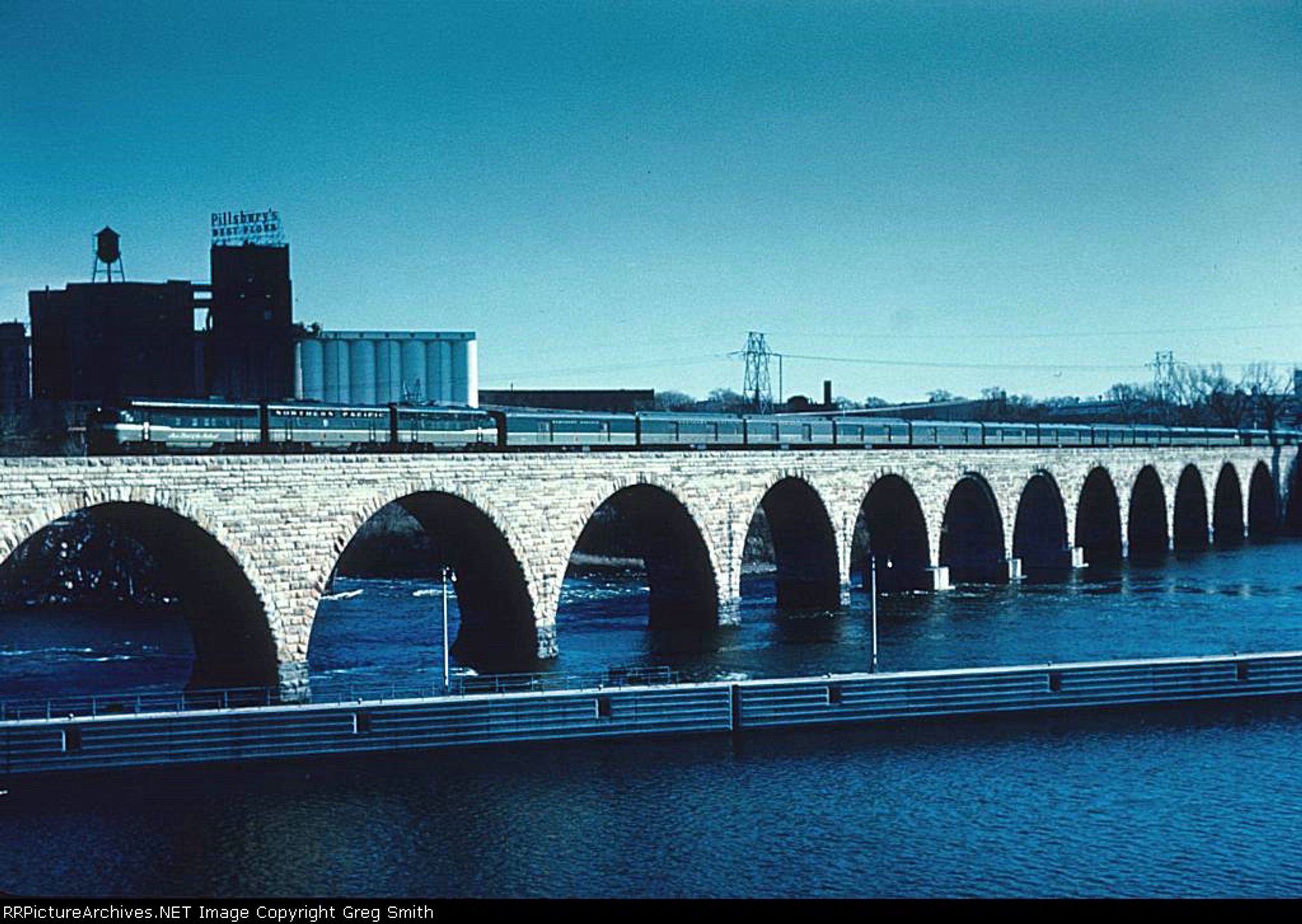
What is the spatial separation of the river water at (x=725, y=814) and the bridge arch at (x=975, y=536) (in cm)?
2587

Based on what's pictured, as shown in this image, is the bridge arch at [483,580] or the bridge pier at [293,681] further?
the bridge arch at [483,580]

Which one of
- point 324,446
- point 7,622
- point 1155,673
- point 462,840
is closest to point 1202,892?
point 462,840

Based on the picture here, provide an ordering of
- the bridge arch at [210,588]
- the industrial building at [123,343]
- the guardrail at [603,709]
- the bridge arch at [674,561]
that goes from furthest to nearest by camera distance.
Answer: the industrial building at [123,343], the bridge arch at [674,561], the bridge arch at [210,588], the guardrail at [603,709]

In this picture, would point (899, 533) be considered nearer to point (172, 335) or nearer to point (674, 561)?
point (674, 561)

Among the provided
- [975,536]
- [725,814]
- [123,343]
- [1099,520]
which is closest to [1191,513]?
[1099,520]

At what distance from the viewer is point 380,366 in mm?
87000

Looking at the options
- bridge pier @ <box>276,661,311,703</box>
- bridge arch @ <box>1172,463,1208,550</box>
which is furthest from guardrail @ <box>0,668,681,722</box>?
bridge arch @ <box>1172,463,1208,550</box>

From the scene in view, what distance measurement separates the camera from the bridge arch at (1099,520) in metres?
82.7

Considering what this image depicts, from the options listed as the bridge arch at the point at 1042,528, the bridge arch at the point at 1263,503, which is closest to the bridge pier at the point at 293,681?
the bridge arch at the point at 1042,528

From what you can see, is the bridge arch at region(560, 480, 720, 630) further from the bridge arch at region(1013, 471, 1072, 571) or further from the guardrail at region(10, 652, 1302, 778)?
the bridge arch at region(1013, 471, 1072, 571)

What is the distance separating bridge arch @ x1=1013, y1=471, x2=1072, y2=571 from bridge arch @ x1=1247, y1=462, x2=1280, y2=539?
36353 mm

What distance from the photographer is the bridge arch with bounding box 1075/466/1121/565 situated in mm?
82688

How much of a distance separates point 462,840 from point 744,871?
18.1 ft

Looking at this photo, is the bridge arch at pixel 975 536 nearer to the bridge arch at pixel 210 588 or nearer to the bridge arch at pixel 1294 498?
the bridge arch at pixel 210 588
